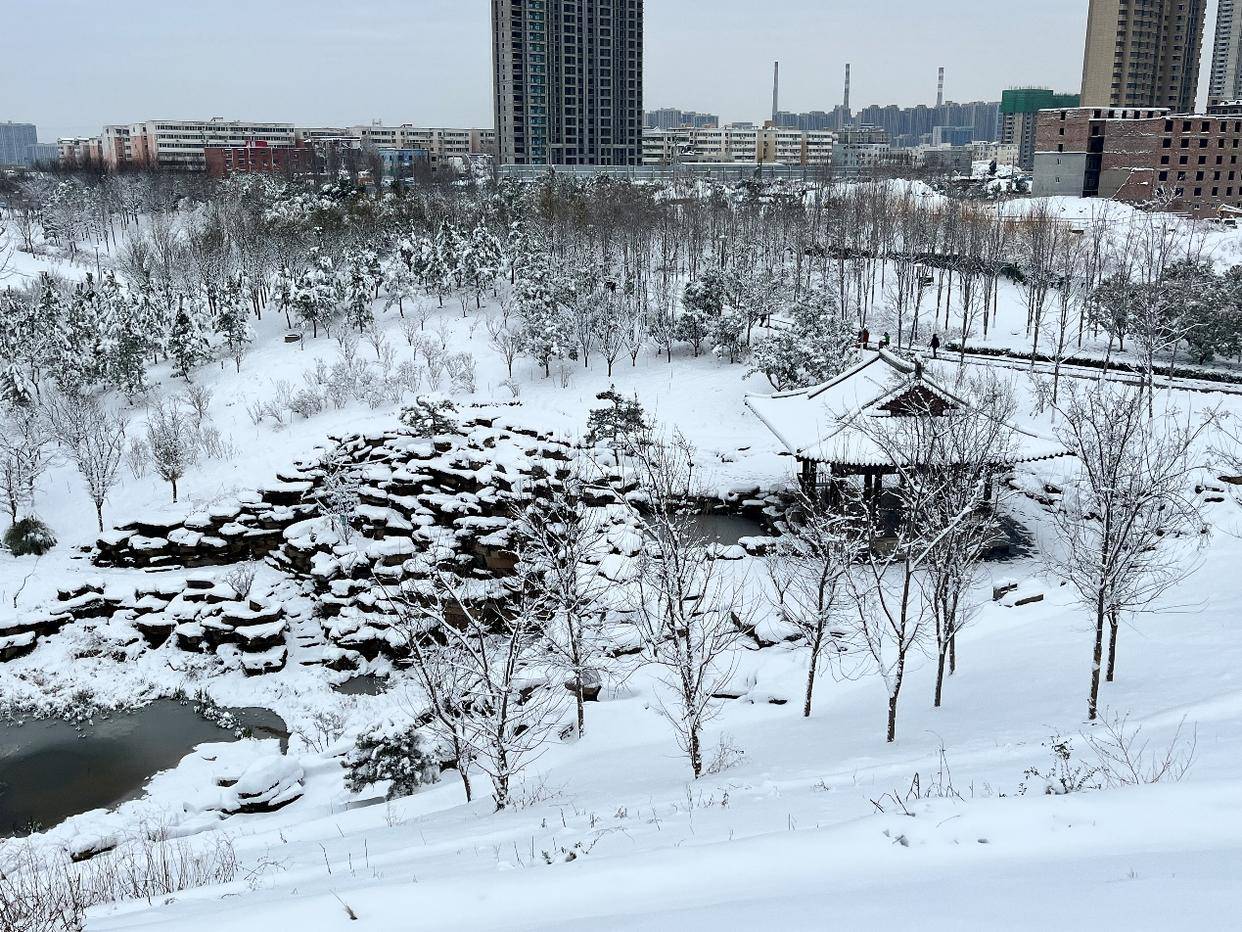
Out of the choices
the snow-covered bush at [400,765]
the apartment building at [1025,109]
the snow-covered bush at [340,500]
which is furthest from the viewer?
the apartment building at [1025,109]

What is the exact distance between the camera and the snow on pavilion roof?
19766mm

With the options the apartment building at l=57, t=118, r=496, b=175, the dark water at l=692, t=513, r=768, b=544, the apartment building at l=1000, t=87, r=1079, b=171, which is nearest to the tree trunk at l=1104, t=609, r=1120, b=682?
the dark water at l=692, t=513, r=768, b=544

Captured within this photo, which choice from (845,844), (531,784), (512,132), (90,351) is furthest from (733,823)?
(512,132)

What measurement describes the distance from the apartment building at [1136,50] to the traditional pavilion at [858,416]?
81.1m

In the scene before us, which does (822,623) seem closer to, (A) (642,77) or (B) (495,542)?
(B) (495,542)

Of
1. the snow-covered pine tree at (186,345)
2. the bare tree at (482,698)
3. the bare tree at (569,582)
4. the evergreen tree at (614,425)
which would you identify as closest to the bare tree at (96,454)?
the snow-covered pine tree at (186,345)

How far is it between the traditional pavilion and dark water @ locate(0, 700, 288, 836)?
43.4 feet

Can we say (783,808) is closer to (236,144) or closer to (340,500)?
(340,500)

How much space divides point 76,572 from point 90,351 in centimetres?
1600

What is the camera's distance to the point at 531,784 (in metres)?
12.4

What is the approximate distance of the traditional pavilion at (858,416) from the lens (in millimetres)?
19609

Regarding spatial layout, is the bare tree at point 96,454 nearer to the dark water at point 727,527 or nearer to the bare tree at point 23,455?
the bare tree at point 23,455

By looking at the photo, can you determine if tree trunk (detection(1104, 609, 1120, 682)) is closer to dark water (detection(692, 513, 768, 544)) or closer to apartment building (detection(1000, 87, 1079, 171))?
dark water (detection(692, 513, 768, 544))

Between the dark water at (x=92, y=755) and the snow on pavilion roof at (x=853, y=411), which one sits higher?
the snow on pavilion roof at (x=853, y=411)
